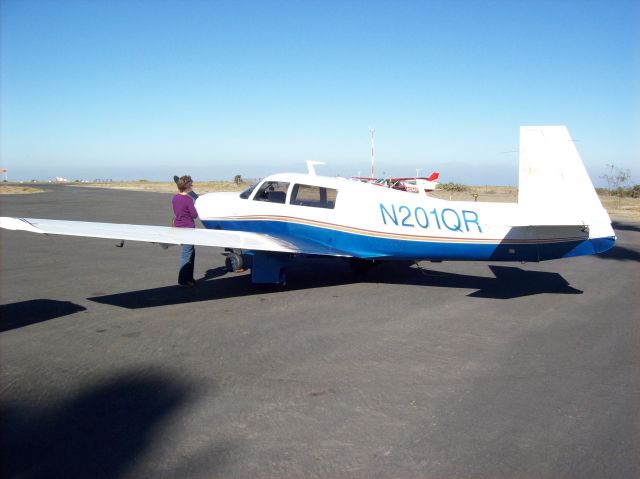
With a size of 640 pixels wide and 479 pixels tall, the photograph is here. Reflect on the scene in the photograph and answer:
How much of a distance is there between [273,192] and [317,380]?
5325mm

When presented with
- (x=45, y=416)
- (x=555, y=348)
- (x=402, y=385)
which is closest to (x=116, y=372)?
(x=45, y=416)

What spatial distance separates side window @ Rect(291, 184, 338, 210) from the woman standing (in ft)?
6.28

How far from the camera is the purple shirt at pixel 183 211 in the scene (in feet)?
30.4

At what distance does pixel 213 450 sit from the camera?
3.62 metres

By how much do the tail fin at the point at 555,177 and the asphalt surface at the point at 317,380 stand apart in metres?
1.52

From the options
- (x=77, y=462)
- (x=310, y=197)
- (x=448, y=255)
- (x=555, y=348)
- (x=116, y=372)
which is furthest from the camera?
(x=310, y=197)

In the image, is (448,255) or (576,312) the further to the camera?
(448,255)

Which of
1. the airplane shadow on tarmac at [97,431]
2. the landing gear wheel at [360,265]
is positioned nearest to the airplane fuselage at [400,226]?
the landing gear wheel at [360,265]

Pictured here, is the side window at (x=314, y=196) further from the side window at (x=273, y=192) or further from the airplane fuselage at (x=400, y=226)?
the side window at (x=273, y=192)

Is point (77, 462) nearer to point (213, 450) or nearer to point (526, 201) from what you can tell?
point (213, 450)

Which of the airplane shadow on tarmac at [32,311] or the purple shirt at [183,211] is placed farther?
the purple shirt at [183,211]

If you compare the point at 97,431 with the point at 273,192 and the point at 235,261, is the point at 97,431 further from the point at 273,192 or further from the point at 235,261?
the point at 273,192

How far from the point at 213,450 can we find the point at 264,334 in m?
2.79

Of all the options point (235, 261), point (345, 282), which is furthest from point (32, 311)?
point (345, 282)
